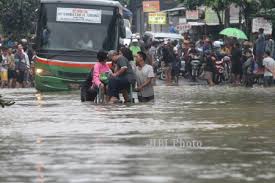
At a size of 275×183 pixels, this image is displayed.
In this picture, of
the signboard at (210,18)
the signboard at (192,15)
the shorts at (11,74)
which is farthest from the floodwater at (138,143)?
the signboard at (192,15)

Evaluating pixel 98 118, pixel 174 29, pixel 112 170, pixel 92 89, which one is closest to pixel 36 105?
pixel 92 89

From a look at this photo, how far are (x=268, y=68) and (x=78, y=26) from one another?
23.2ft

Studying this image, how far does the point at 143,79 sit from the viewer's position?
21.9 meters

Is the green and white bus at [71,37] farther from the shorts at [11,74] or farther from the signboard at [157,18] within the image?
the signboard at [157,18]

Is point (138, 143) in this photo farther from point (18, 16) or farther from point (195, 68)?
point (18, 16)

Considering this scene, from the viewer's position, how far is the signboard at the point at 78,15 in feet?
93.0

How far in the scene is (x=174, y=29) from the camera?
62906 millimetres

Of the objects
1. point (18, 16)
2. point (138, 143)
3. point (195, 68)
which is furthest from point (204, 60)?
point (138, 143)

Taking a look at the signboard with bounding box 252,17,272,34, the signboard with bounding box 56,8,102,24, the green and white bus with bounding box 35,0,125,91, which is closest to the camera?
the green and white bus with bounding box 35,0,125,91

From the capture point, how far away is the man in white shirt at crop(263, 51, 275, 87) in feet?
102

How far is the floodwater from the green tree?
84.5ft

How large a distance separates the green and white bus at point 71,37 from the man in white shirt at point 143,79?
5.75 m

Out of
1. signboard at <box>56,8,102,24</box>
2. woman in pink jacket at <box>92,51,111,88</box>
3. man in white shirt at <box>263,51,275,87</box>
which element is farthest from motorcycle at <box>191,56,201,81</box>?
woman in pink jacket at <box>92,51,111,88</box>

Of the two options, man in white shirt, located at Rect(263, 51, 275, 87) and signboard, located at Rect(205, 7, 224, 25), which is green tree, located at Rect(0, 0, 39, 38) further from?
man in white shirt, located at Rect(263, 51, 275, 87)
